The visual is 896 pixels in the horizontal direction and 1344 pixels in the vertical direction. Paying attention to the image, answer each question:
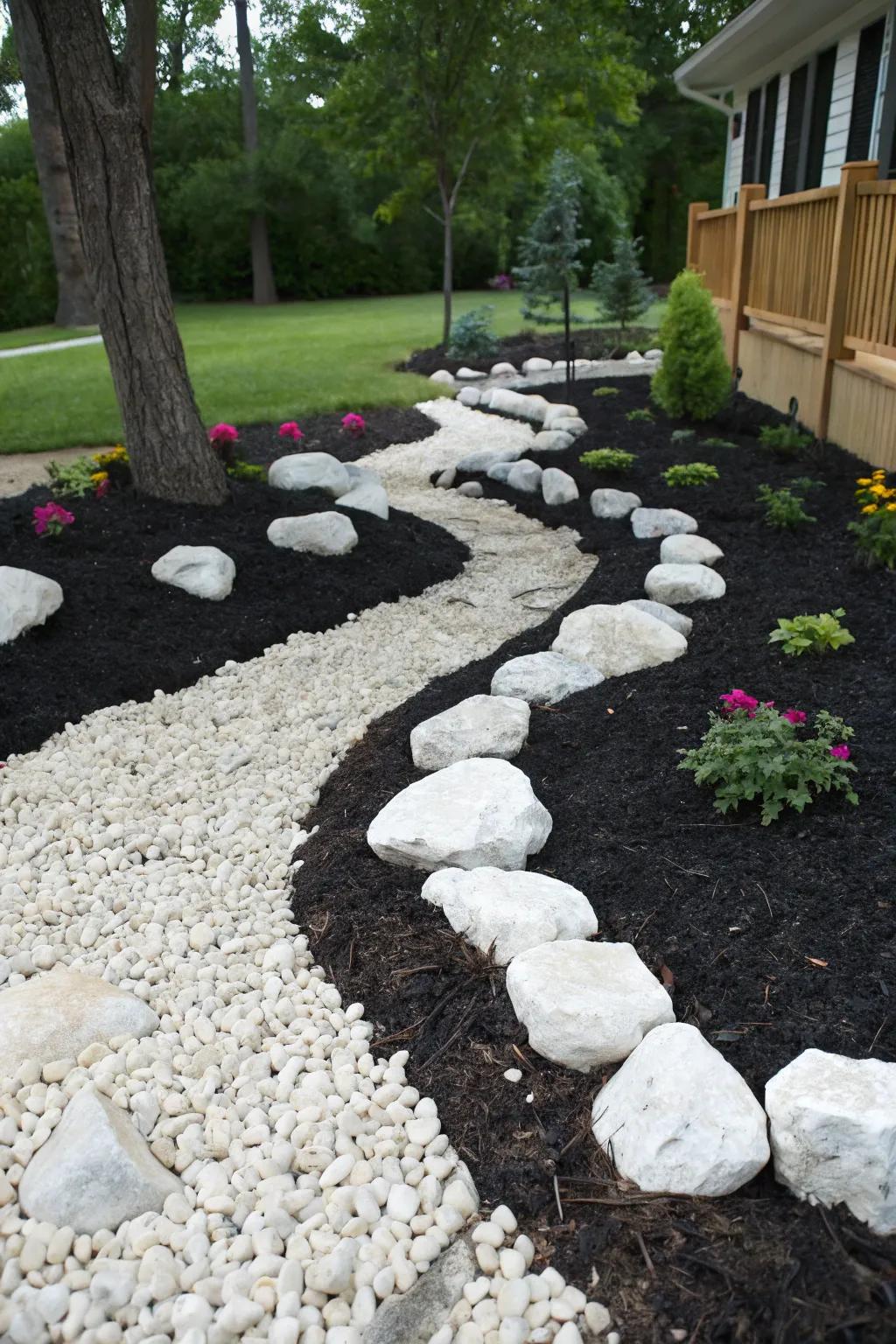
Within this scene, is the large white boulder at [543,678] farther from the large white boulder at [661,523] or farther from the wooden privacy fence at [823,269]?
the wooden privacy fence at [823,269]

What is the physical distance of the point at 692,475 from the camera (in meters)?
6.50

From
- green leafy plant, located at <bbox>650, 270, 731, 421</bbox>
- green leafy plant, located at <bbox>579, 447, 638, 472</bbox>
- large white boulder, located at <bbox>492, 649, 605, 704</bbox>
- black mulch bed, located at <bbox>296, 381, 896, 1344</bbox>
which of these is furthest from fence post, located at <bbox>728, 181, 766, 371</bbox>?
large white boulder, located at <bbox>492, 649, 605, 704</bbox>

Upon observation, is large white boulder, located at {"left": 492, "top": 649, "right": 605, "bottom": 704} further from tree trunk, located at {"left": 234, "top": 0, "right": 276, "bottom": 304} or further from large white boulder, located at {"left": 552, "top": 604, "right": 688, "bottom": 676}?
tree trunk, located at {"left": 234, "top": 0, "right": 276, "bottom": 304}

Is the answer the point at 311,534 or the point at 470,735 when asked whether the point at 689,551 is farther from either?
the point at 470,735

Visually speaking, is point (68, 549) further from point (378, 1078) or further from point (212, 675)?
point (378, 1078)

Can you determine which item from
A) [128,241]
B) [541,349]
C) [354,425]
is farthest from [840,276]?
[541,349]

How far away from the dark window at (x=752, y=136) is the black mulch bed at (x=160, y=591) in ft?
32.1

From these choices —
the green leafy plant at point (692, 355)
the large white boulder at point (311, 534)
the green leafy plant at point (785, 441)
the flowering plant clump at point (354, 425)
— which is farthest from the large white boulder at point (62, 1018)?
the green leafy plant at point (692, 355)

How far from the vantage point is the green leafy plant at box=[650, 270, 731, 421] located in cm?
775

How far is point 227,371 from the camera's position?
1250 cm

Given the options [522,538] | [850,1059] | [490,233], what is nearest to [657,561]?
[522,538]

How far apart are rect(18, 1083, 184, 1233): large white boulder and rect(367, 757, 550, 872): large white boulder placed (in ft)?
3.57

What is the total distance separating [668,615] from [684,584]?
37cm

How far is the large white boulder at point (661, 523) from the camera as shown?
5715 millimetres
